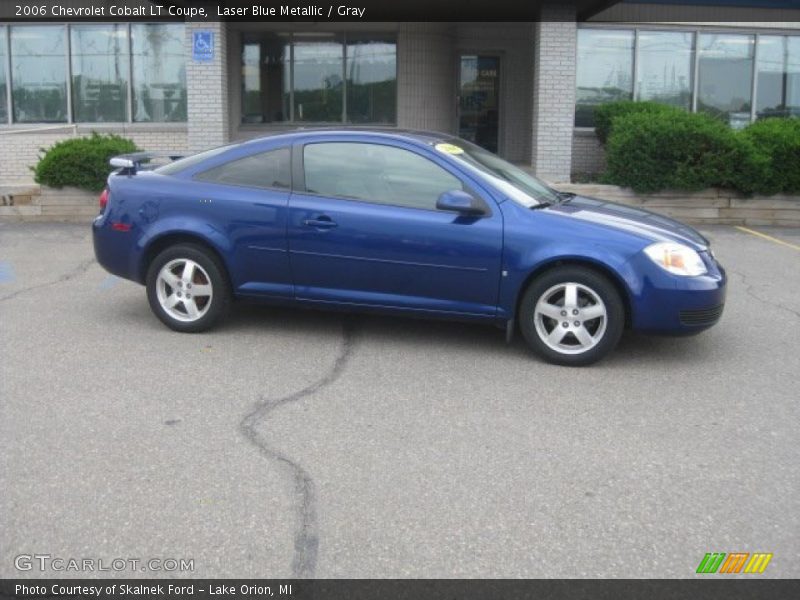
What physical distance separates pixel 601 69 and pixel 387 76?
13.1 feet

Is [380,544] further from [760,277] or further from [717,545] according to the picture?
[760,277]

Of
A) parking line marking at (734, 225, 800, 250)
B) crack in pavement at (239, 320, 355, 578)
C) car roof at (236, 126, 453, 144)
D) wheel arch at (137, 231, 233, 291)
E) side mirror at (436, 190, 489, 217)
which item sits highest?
car roof at (236, 126, 453, 144)

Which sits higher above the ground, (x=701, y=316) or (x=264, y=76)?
(x=264, y=76)

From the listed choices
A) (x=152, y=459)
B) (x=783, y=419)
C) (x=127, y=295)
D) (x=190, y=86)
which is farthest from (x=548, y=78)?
(x=152, y=459)

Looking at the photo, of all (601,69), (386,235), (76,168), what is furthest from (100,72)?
(386,235)

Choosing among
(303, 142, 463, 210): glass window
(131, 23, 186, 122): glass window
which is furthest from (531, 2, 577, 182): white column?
(303, 142, 463, 210): glass window

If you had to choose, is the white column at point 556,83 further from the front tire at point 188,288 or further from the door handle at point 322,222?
the front tire at point 188,288

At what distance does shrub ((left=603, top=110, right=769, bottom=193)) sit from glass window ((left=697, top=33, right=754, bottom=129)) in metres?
3.71

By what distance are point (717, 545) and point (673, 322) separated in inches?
100.0

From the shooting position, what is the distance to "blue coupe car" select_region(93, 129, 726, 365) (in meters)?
6.02

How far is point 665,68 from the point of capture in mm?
16250

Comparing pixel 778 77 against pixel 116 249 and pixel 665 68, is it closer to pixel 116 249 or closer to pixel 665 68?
pixel 665 68

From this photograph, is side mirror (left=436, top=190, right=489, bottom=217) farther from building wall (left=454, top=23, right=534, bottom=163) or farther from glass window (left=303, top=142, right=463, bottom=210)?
building wall (left=454, top=23, right=534, bottom=163)

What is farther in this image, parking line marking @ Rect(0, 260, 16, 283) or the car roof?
parking line marking @ Rect(0, 260, 16, 283)
